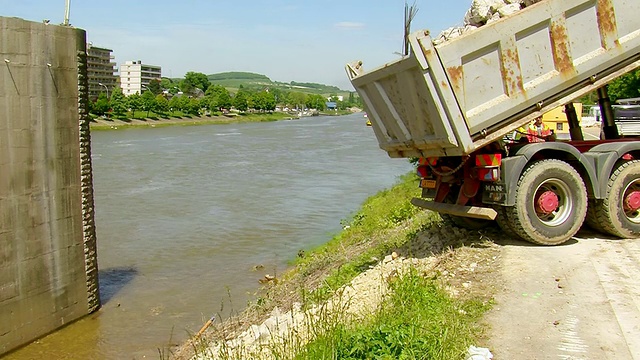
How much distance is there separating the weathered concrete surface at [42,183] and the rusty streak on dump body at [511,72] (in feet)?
22.2

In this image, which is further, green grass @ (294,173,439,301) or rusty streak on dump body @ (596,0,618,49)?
green grass @ (294,173,439,301)

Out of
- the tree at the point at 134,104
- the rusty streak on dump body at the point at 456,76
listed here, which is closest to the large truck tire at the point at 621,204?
the rusty streak on dump body at the point at 456,76

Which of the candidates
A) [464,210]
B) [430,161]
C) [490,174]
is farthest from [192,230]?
[490,174]

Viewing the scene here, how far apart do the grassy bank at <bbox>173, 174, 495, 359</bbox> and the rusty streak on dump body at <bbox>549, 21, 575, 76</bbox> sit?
7.53 feet

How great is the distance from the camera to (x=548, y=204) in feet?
25.0

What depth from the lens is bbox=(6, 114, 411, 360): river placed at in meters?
10.5

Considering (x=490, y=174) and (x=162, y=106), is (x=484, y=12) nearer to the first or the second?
(x=490, y=174)

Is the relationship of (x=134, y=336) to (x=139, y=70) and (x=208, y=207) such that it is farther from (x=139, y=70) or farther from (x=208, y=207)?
(x=139, y=70)

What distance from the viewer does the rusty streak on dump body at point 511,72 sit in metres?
7.06

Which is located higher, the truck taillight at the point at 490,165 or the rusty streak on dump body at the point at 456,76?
the rusty streak on dump body at the point at 456,76

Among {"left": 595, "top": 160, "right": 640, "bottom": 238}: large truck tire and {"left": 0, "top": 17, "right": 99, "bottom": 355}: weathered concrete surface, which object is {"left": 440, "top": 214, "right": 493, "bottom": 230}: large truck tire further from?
{"left": 0, "top": 17, "right": 99, "bottom": 355}: weathered concrete surface

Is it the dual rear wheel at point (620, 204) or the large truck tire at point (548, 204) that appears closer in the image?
the large truck tire at point (548, 204)

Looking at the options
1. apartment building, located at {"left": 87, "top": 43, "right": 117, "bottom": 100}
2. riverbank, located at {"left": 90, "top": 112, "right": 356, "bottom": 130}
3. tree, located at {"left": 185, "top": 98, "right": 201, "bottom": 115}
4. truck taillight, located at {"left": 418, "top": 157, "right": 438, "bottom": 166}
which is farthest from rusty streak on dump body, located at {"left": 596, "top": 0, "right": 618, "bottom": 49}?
apartment building, located at {"left": 87, "top": 43, "right": 117, "bottom": 100}

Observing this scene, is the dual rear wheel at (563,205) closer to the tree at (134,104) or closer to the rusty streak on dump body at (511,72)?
the rusty streak on dump body at (511,72)
